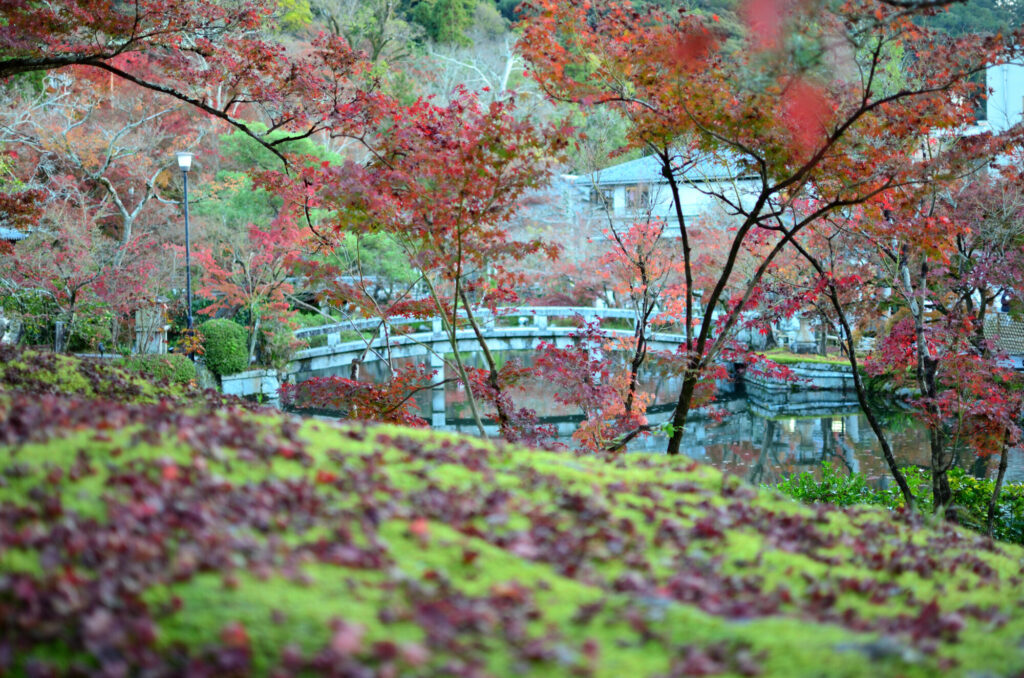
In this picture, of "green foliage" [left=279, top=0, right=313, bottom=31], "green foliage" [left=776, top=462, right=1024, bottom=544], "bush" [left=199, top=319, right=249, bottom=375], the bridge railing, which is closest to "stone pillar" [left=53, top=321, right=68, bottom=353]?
"bush" [left=199, top=319, right=249, bottom=375]

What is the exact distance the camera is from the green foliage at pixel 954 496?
8891 mm

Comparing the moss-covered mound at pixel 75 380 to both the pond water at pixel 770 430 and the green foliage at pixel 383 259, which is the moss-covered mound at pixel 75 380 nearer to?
the pond water at pixel 770 430

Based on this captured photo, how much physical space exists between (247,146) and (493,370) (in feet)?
55.4

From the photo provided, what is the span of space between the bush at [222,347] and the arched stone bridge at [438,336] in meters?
2.52

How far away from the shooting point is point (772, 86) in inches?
246

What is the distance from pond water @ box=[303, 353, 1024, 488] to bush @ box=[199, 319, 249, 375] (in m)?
4.93

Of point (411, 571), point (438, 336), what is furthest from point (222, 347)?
point (411, 571)

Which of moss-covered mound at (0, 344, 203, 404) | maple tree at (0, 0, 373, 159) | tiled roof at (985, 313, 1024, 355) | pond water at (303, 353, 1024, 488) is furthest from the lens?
tiled roof at (985, 313, 1024, 355)

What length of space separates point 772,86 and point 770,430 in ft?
47.5

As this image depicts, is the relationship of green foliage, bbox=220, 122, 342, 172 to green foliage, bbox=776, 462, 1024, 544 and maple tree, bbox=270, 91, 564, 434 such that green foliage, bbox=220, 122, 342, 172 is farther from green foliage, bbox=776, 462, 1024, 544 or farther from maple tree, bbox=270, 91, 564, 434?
green foliage, bbox=776, 462, 1024, 544

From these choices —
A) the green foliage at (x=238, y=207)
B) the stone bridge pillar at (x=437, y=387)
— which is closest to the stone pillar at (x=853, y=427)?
the stone bridge pillar at (x=437, y=387)

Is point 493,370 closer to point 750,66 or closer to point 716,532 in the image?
point 750,66

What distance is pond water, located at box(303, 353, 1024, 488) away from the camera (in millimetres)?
16016

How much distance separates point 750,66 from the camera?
6195mm
